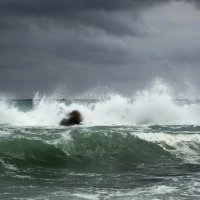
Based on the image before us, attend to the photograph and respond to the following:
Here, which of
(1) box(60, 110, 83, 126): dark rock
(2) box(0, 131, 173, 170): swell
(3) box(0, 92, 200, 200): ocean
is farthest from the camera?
(1) box(60, 110, 83, 126): dark rock

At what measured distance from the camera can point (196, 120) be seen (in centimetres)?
3944

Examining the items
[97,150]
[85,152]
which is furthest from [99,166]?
[97,150]

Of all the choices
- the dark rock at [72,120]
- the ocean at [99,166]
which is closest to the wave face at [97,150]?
the ocean at [99,166]

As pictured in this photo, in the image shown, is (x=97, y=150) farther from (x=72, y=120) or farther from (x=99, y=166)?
(x=72, y=120)

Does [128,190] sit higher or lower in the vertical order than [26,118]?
lower

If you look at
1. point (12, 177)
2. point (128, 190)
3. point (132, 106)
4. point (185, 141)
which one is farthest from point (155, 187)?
point (132, 106)

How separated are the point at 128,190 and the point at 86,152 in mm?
6533

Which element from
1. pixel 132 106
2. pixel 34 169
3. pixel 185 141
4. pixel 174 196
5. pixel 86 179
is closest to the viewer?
pixel 174 196

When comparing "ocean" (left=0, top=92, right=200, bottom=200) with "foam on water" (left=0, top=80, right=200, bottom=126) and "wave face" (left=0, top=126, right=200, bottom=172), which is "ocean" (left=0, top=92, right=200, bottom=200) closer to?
"wave face" (left=0, top=126, right=200, bottom=172)

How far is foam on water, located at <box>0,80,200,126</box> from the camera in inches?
1423

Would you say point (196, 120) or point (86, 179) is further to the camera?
point (196, 120)

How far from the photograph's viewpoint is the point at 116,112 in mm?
38375

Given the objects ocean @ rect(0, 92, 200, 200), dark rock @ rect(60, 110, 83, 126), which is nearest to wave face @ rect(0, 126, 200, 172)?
ocean @ rect(0, 92, 200, 200)

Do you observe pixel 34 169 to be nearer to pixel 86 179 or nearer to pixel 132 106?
pixel 86 179
